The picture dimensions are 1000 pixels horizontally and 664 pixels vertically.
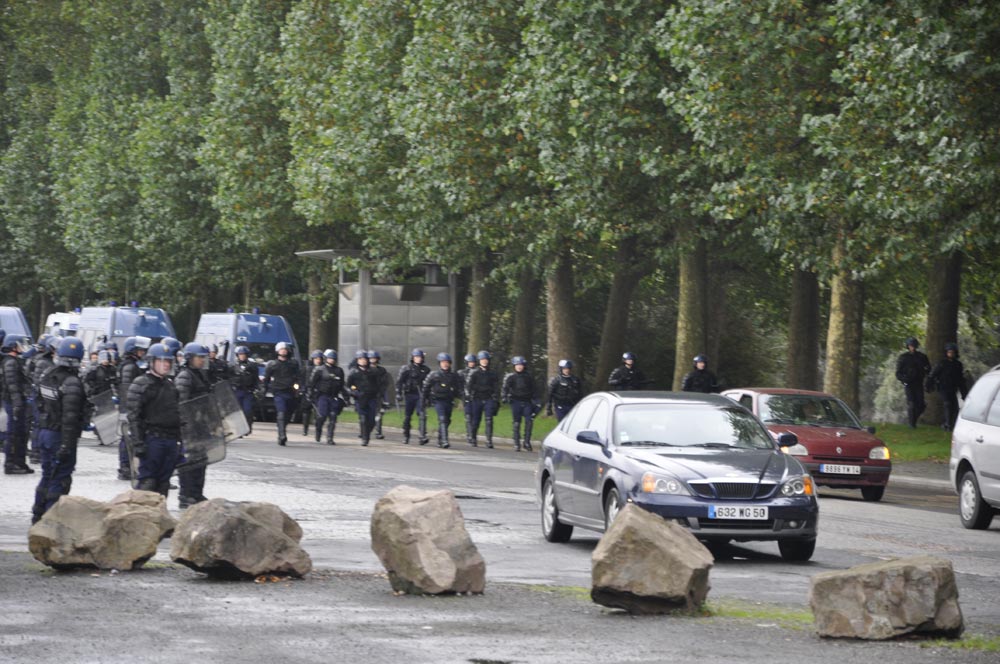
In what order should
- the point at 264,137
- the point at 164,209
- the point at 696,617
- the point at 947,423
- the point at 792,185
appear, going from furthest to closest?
the point at 164,209 → the point at 264,137 → the point at 947,423 → the point at 792,185 → the point at 696,617

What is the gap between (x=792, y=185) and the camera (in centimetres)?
2800

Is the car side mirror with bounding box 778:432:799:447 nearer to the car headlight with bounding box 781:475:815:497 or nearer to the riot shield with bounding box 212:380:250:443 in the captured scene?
the car headlight with bounding box 781:475:815:497

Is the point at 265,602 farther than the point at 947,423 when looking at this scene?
No

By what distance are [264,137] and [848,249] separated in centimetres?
2495

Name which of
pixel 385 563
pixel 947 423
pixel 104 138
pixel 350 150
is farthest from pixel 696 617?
pixel 104 138

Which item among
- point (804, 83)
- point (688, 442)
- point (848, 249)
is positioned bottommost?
point (688, 442)

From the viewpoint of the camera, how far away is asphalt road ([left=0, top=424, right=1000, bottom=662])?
9602 mm

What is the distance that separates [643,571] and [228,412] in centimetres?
926

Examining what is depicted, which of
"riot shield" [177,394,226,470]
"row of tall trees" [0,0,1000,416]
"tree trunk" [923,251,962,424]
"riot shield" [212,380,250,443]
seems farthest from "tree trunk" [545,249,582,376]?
"riot shield" [177,394,226,470]

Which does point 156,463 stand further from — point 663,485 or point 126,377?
point 126,377

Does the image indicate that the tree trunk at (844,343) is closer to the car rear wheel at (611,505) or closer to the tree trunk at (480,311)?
the tree trunk at (480,311)

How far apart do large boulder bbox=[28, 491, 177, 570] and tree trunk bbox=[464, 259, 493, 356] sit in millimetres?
31493

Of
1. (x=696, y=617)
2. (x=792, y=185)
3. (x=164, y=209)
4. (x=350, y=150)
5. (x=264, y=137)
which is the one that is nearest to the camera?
(x=696, y=617)

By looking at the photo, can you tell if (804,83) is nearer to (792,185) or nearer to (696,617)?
(792,185)
